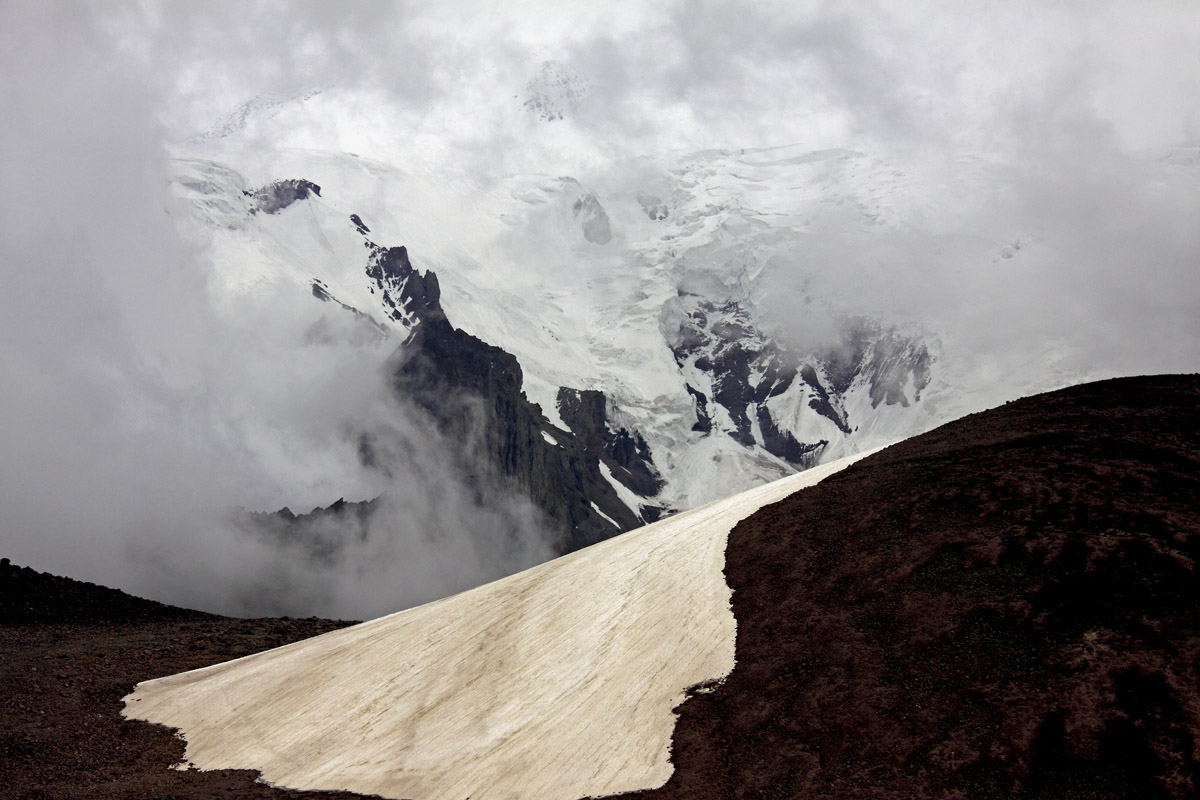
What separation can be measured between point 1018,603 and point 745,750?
10.4 m

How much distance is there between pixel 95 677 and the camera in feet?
189

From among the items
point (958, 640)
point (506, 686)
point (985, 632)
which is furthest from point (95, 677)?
point (985, 632)

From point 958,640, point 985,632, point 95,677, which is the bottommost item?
point 958,640

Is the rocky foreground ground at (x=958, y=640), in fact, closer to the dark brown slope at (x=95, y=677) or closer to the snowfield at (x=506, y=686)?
the dark brown slope at (x=95, y=677)

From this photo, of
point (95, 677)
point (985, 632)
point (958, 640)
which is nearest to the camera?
point (985, 632)

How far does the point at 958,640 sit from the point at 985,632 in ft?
2.98

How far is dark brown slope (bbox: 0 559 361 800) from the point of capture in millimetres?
41062

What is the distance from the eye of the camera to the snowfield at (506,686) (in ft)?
119

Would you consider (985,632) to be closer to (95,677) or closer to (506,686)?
(506,686)

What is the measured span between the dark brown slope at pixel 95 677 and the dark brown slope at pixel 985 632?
17.5 metres

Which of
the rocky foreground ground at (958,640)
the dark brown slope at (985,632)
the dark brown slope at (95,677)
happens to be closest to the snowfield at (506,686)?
the rocky foreground ground at (958,640)

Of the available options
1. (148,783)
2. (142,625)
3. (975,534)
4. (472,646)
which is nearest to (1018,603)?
(975,534)

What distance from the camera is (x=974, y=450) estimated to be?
44.8 meters

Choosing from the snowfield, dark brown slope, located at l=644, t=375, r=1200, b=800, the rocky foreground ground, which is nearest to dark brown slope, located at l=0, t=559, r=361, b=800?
the rocky foreground ground
